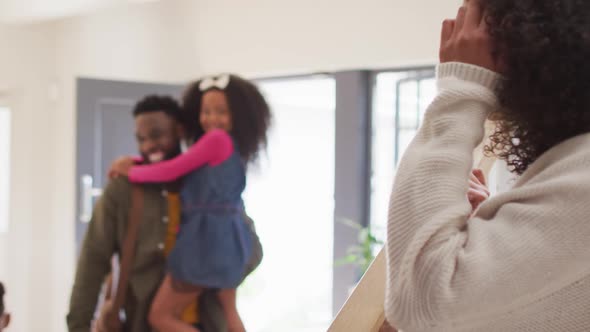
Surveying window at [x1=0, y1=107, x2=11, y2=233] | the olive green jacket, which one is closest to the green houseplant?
the olive green jacket

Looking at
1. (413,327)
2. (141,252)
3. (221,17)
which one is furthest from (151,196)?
(221,17)

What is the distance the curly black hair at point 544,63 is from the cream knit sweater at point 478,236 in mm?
21

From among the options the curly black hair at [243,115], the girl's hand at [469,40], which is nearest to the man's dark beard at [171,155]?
the curly black hair at [243,115]

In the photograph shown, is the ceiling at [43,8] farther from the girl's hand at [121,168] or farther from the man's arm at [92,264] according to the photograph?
the man's arm at [92,264]

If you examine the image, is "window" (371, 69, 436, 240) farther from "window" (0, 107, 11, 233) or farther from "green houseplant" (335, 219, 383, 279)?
"window" (0, 107, 11, 233)

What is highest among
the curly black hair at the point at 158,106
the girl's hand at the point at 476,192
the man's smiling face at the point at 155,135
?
the curly black hair at the point at 158,106

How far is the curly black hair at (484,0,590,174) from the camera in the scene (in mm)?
647

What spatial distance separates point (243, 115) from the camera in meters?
2.20

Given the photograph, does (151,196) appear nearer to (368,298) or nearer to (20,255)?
(368,298)

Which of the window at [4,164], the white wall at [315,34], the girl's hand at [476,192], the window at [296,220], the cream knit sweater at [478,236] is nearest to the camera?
the cream knit sweater at [478,236]

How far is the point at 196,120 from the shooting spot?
224 centimetres

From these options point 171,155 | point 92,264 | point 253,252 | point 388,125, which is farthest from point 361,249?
point 92,264

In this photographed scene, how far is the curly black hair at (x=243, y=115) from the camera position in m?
2.18

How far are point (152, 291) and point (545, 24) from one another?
4.77 ft
